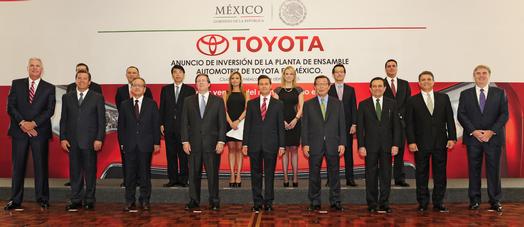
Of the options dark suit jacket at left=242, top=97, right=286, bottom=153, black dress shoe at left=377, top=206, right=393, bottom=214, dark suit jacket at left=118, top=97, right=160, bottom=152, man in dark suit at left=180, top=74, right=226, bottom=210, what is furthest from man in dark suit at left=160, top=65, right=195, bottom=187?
black dress shoe at left=377, top=206, right=393, bottom=214

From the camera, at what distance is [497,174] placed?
512 centimetres

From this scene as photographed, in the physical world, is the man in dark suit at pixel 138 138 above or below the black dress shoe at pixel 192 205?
above

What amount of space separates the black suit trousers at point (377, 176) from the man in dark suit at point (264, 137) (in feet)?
3.03

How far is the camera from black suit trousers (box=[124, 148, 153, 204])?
5.19m

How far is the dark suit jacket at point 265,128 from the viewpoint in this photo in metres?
5.06

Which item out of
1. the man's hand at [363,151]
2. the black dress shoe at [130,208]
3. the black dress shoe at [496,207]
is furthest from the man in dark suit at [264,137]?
the black dress shoe at [496,207]

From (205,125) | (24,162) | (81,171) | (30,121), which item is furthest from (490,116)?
(24,162)

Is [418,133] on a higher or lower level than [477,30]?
lower

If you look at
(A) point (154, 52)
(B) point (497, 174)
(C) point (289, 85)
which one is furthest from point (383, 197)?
(A) point (154, 52)

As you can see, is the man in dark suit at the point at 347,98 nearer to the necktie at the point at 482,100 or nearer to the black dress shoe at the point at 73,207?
the necktie at the point at 482,100

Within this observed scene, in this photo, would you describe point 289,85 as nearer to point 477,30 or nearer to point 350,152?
point 350,152

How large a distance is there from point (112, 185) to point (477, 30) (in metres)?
5.32

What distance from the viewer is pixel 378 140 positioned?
5.00m

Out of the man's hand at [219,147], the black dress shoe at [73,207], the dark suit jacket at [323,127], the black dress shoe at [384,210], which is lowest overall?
the black dress shoe at [384,210]
